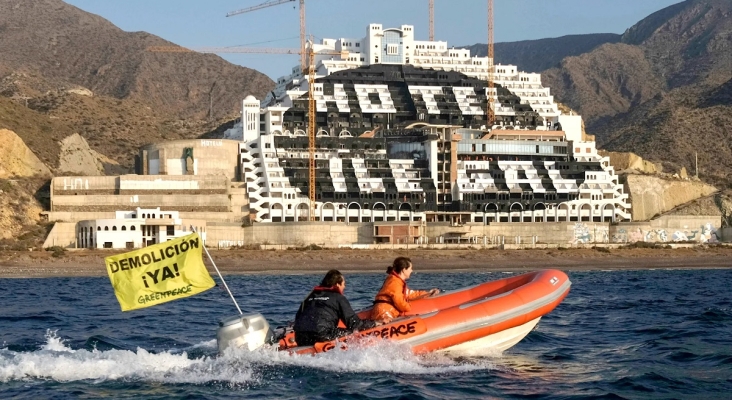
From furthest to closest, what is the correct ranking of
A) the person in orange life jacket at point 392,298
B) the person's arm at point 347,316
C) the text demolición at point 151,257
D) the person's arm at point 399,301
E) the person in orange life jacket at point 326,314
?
the person's arm at point 399,301, the person in orange life jacket at point 392,298, the person's arm at point 347,316, the person in orange life jacket at point 326,314, the text demolición at point 151,257

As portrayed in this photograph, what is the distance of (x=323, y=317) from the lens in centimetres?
2339

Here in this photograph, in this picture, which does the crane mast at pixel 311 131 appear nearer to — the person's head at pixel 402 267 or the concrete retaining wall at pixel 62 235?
the concrete retaining wall at pixel 62 235

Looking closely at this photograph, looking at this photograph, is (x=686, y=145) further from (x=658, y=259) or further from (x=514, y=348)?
(x=514, y=348)

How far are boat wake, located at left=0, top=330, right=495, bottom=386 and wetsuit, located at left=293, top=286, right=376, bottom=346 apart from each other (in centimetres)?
43

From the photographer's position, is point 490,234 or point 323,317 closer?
point 323,317

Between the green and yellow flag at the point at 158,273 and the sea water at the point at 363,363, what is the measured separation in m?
1.35

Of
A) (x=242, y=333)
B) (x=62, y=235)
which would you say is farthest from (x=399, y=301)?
(x=62, y=235)

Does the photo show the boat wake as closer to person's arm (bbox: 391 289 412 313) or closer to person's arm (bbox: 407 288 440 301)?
person's arm (bbox: 391 289 412 313)

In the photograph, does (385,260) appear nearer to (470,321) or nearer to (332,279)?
(470,321)

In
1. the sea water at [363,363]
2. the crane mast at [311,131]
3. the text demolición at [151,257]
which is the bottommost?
the sea water at [363,363]

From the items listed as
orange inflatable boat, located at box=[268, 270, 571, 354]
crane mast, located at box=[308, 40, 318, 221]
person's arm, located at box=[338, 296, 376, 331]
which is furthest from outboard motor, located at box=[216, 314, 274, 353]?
crane mast, located at box=[308, 40, 318, 221]

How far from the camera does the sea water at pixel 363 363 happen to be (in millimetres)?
21703

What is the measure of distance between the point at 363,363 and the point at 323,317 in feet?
4.21

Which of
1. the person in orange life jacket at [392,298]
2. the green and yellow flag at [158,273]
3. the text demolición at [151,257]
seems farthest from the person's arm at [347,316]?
the text demolición at [151,257]
